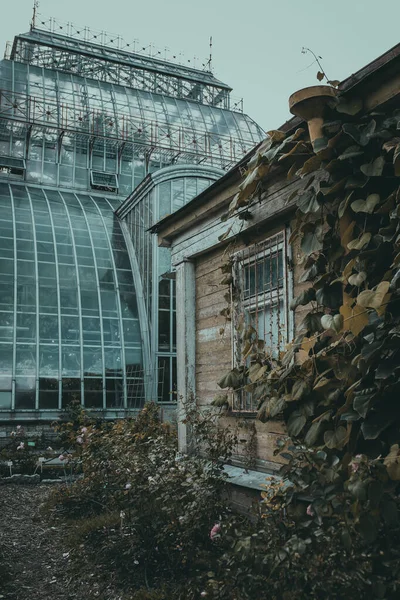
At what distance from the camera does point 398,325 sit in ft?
12.5

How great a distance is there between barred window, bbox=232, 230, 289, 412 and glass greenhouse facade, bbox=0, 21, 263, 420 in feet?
36.0

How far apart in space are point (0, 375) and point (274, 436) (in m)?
12.3

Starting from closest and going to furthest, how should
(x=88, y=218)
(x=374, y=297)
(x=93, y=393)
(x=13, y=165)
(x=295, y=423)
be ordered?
(x=374, y=297), (x=295, y=423), (x=93, y=393), (x=88, y=218), (x=13, y=165)

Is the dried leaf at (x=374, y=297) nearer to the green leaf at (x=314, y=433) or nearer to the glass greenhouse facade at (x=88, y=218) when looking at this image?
the green leaf at (x=314, y=433)

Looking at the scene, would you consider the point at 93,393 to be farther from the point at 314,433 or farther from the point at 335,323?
the point at 335,323

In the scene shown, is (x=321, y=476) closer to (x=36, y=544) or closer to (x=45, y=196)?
(x=36, y=544)

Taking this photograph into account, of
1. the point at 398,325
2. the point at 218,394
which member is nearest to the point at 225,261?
the point at 218,394

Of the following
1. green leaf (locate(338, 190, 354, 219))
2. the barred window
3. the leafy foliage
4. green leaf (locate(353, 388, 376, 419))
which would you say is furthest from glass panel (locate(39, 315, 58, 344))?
green leaf (locate(353, 388, 376, 419))

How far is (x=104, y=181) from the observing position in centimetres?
2453

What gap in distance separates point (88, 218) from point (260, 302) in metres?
16.4

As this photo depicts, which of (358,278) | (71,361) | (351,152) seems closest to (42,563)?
(358,278)

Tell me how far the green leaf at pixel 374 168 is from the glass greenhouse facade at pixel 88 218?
13668 millimetres

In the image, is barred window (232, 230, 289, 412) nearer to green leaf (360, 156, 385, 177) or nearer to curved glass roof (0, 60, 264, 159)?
green leaf (360, 156, 385, 177)

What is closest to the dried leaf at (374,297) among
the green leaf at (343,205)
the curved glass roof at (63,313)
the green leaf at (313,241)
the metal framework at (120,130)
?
the green leaf at (343,205)
